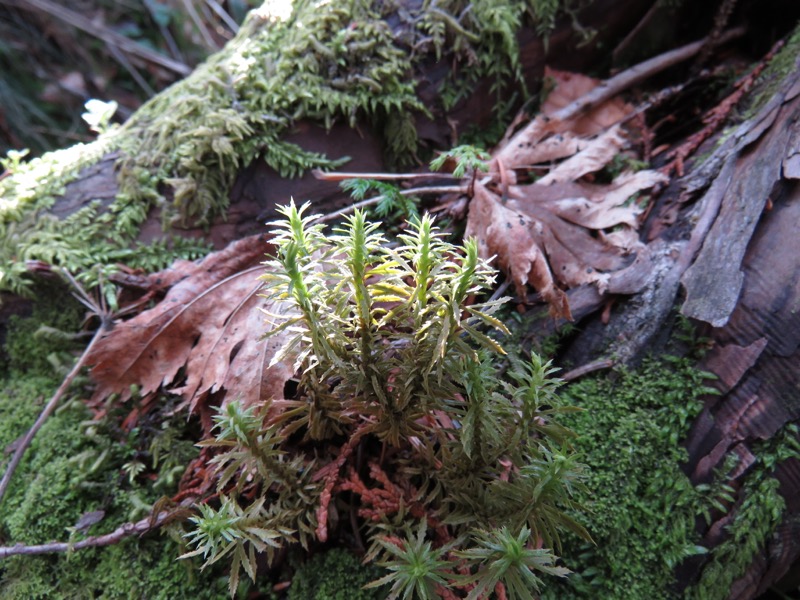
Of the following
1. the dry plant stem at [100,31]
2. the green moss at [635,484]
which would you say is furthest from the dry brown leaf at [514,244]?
the dry plant stem at [100,31]

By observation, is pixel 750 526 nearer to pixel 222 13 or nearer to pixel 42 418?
pixel 42 418

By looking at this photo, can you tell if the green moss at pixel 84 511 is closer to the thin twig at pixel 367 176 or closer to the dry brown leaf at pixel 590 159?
the thin twig at pixel 367 176

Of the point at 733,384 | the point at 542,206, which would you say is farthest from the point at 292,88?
the point at 733,384

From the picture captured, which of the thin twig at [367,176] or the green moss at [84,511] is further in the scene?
the thin twig at [367,176]

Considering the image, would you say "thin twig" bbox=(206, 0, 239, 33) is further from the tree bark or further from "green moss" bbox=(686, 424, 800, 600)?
"green moss" bbox=(686, 424, 800, 600)

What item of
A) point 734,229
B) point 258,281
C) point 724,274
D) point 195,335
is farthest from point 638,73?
point 195,335

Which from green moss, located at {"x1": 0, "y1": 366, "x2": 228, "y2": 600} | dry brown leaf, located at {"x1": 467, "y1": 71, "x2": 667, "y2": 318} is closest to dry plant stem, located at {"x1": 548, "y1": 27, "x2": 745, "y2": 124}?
dry brown leaf, located at {"x1": 467, "y1": 71, "x2": 667, "y2": 318}
